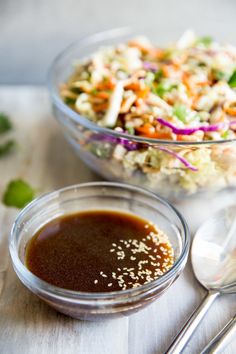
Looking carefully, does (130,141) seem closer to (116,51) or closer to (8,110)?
(116,51)

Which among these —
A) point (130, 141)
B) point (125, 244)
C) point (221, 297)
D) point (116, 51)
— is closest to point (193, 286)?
point (221, 297)

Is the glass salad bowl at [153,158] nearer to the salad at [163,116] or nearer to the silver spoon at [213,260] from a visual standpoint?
the salad at [163,116]

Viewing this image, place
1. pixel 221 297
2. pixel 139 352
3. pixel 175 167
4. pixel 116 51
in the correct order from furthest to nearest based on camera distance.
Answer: pixel 116 51 < pixel 175 167 < pixel 221 297 < pixel 139 352

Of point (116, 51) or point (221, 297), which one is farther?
point (116, 51)

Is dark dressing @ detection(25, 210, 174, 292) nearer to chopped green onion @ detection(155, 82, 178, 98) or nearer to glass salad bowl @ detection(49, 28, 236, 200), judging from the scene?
glass salad bowl @ detection(49, 28, 236, 200)

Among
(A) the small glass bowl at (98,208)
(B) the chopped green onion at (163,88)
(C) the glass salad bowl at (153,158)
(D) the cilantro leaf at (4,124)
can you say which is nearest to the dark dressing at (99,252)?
(A) the small glass bowl at (98,208)

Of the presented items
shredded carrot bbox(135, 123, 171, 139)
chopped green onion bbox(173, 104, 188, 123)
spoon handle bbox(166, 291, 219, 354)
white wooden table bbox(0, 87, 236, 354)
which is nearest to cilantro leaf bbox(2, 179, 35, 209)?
white wooden table bbox(0, 87, 236, 354)

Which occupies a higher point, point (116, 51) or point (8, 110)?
point (116, 51)
